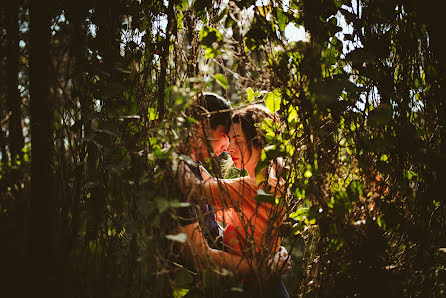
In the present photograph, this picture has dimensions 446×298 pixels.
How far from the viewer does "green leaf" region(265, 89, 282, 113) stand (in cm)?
128

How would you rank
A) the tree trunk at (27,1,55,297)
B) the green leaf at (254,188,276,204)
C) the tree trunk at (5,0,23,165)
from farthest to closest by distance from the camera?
the green leaf at (254,188,276,204), the tree trunk at (5,0,23,165), the tree trunk at (27,1,55,297)

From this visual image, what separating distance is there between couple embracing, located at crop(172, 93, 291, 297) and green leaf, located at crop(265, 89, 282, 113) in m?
0.05

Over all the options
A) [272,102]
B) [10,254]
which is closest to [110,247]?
[10,254]

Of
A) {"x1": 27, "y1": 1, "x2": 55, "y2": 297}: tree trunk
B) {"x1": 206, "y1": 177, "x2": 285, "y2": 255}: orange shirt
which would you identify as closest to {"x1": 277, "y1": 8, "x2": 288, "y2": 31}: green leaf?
{"x1": 206, "y1": 177, "x2": 285, "y2": 255}: orange shirt

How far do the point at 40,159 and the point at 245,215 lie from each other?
758 mm

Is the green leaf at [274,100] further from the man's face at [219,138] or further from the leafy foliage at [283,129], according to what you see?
the man's face at [219,138]

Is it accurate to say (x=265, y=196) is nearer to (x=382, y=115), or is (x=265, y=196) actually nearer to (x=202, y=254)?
(x=202, y=254)

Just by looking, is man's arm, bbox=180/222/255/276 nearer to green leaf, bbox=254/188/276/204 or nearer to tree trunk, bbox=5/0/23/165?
green leaf, bbox=254/188/276/204

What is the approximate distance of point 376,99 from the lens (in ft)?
4.32

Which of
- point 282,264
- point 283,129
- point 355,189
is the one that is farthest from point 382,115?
point 282,264

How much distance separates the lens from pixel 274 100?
1.30 meters

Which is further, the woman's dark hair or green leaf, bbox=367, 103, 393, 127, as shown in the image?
the woman's dark hair

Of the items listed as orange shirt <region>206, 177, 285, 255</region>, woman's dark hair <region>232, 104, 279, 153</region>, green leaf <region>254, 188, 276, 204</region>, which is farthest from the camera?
woman's dark hair <region>232, 104, 279, 153</region>

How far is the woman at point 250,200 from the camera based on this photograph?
127cm
